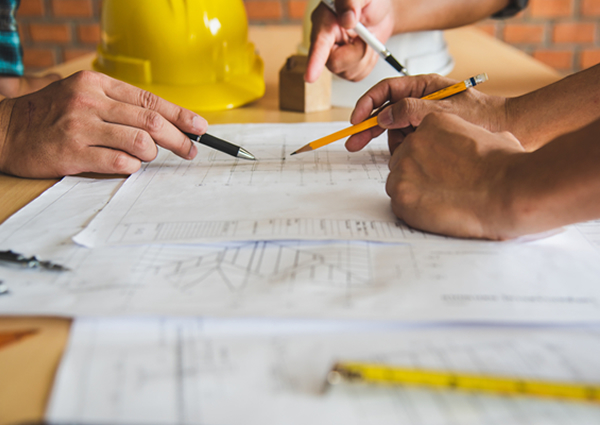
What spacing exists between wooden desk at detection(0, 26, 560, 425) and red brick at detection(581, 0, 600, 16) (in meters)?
0.87

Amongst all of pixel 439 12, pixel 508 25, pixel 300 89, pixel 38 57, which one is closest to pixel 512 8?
pixel 439 12

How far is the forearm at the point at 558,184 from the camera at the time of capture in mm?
386

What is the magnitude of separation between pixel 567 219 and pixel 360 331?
8.8 inches

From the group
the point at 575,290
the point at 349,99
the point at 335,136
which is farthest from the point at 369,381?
the point at 349,99

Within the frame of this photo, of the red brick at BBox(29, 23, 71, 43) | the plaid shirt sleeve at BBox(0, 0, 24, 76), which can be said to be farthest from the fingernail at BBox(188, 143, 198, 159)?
the red brick at BBox(29, 23, 71, 43)

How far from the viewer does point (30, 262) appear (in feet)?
1.38

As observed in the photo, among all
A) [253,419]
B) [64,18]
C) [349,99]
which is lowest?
[253,419]

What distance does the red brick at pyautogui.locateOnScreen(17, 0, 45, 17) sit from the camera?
238 cm

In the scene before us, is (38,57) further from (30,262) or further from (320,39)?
(30,262)

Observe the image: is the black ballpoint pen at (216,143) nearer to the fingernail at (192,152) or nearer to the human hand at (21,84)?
the fingernail at (192,152)

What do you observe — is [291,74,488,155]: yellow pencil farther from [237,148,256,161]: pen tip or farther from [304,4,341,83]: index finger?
[304,4,341,83]: index finger

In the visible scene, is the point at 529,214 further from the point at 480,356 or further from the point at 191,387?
the point at 191,387

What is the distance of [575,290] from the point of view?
14.7 inches

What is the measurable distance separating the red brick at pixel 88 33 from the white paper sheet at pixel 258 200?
2130mm
